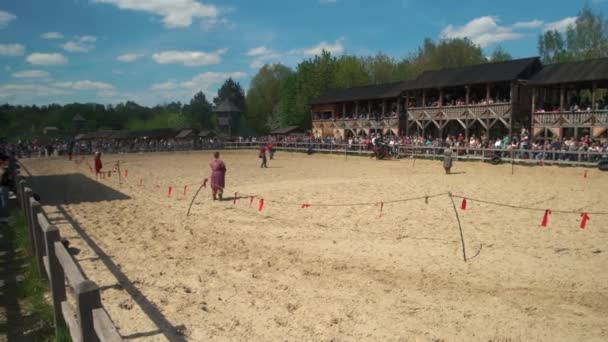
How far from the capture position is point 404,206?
39.9 ft

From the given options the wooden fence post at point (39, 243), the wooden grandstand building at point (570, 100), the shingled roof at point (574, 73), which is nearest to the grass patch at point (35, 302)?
the wooden fence post at point (39, 243)

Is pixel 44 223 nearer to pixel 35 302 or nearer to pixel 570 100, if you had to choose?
pixel 35 302

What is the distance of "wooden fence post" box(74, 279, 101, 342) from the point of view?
10.3 ft

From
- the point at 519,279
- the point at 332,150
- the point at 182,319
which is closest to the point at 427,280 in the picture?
the point at 519,279

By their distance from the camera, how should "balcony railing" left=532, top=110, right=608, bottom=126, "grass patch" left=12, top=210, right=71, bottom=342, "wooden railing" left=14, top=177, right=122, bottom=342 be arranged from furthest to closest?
1. "balcony railing" left=532, top=110, right=608, bottom=126
2. "grass patch" left=12, top=210, right=71, bottom=342
3. "wooden railing" left=14, top=177, right=122, bottom=342

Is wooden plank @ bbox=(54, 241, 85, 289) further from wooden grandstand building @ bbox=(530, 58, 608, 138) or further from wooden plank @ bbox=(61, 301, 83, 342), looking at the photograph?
wooden grandstand building @ bbox=(530, 58, 608, 138)

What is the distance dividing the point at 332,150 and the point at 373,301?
3057 cm

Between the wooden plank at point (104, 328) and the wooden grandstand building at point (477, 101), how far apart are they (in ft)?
96.0

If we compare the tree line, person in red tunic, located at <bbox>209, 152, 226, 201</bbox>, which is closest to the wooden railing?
person in red tunic, located at <bbox>209, 152, 226, 201</bbox>

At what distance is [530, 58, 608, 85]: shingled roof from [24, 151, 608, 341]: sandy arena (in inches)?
593

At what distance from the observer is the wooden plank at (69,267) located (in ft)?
11.9

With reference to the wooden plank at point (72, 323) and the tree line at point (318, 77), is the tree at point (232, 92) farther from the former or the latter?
the wooden plank at point (72, 323)

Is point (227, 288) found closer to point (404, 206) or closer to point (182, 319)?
point (182, 319)

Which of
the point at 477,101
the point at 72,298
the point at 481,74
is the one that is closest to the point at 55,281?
the point at 72,298
